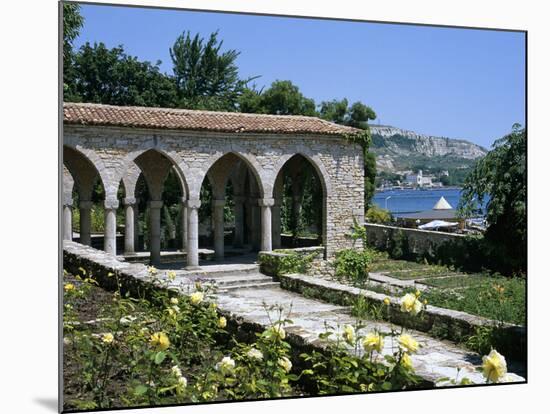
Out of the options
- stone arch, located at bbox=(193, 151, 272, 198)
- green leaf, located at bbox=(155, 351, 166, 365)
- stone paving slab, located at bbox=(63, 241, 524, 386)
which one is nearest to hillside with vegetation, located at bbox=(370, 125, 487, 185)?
stone paving slab, located at bbox=(63, 241, 524, 386)

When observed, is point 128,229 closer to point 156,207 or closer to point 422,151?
point 156,207

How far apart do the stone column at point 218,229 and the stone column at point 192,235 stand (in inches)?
84.9

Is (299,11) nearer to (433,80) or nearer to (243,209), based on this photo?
(433,80)

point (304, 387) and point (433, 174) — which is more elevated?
point (433, 174)

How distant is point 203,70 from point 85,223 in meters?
7.15

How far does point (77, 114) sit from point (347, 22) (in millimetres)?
4851

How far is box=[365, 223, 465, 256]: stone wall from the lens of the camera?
643 inches

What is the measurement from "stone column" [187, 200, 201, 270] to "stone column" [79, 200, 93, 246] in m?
2.10

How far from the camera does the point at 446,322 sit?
868 cm

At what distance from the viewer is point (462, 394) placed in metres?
7.04

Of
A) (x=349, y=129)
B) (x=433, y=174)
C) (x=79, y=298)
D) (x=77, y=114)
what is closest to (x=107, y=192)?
(x=77, y=114)

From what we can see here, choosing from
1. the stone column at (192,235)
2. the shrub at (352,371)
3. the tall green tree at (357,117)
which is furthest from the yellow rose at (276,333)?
the stone column at (192,235)

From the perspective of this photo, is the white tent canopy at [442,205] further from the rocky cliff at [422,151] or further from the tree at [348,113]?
the tree at [348,113]

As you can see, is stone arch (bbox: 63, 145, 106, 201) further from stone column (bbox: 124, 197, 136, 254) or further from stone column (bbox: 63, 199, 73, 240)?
stone column (bbox: 124, 197, 136, 254)
